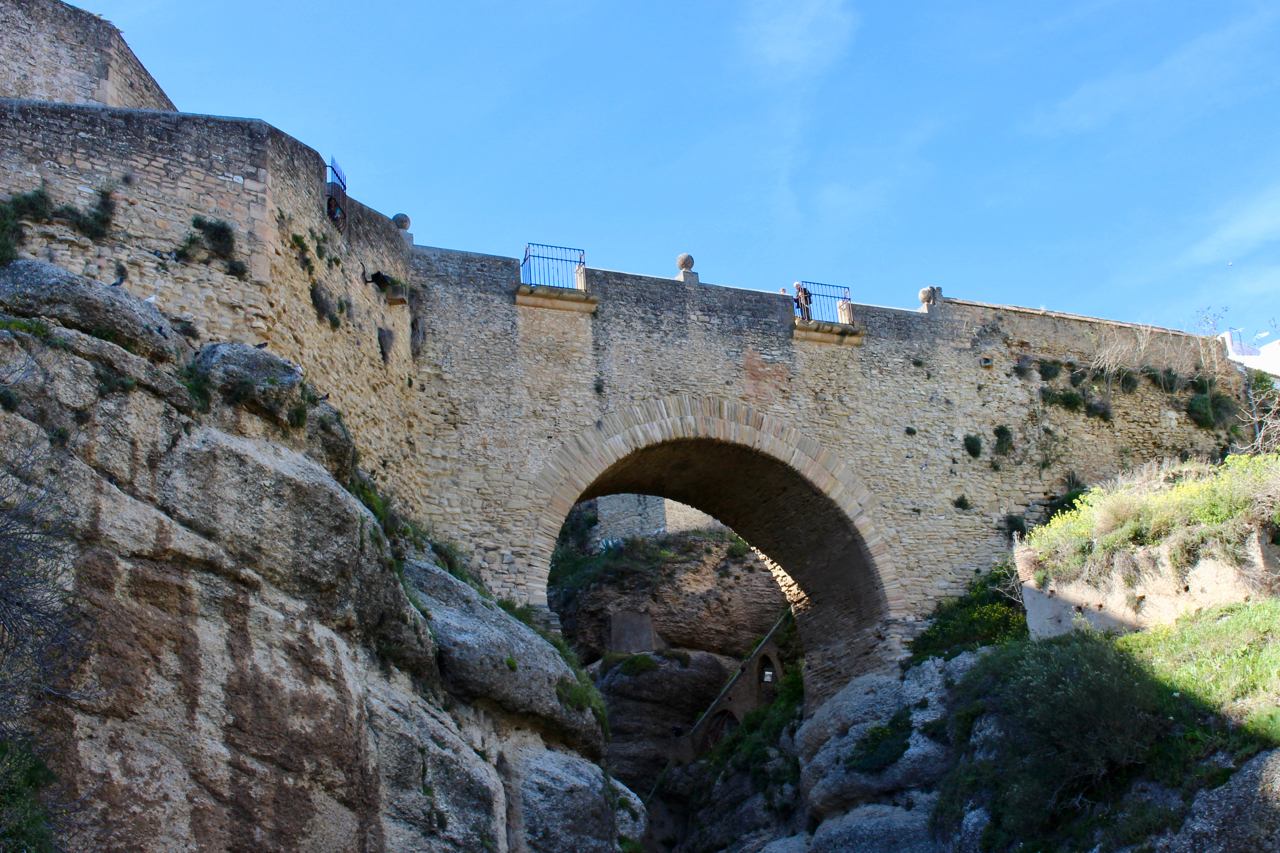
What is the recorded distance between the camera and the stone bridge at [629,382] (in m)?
9.91

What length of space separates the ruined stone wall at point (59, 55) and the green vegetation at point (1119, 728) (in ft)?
37.0

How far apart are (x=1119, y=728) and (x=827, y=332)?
6.94 meters

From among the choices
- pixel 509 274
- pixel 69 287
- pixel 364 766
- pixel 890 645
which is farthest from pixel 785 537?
pixel 69 287

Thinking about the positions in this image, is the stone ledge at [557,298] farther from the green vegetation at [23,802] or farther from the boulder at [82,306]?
the green vegetation at [23,802]

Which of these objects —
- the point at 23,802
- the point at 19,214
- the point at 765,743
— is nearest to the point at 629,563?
the point at 765,743

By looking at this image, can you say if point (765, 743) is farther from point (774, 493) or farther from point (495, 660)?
point (495, 660)

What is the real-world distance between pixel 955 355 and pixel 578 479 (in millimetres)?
6135

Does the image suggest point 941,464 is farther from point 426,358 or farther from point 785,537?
point 426,358

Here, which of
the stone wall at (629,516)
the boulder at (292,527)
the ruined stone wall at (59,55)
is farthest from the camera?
the stone wall at (629,516)

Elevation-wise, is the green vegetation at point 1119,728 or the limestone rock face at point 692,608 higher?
the limestone rock face at point 692,608

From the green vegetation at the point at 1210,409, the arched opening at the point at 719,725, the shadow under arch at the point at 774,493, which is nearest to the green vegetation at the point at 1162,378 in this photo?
the green vegetation at the point at 1210,409

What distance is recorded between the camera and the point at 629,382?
14.2m

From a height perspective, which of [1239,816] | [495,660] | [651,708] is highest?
[651,708]

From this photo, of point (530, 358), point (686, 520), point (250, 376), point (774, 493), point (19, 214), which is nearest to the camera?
point (250, 376)
